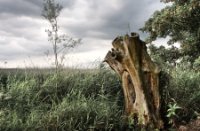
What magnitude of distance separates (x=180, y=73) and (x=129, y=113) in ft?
10.4

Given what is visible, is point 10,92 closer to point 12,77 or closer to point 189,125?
point 12,77

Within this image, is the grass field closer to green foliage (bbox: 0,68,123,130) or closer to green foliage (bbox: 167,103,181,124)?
green foliage (bbox: 0,68,123,130)

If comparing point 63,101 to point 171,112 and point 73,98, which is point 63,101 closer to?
point 73,98

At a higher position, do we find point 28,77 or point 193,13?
point 193,13

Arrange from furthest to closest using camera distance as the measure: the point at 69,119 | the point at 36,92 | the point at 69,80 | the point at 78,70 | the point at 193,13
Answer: the point at 193,13 < the point at 78,70 < the point at 69,80 < the point at 36,92 < the point at 69,119

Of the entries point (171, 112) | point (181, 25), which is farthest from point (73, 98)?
point (181, 25)

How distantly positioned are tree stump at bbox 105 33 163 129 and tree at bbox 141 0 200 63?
27.1ft

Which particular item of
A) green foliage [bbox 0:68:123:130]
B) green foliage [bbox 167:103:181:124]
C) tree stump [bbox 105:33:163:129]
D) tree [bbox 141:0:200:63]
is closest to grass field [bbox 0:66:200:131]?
green foliage [bbox 0:68:123:130]

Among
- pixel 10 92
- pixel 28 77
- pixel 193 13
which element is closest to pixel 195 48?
pixel 193 13

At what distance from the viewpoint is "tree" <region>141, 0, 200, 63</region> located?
17.4 meters

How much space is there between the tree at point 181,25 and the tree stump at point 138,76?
8.27 metres

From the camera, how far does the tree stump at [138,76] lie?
30.4 feet

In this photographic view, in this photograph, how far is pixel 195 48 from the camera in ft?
59.9

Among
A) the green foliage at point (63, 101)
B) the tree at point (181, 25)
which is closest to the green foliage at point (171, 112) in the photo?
the green foliage at point (63, 101)
